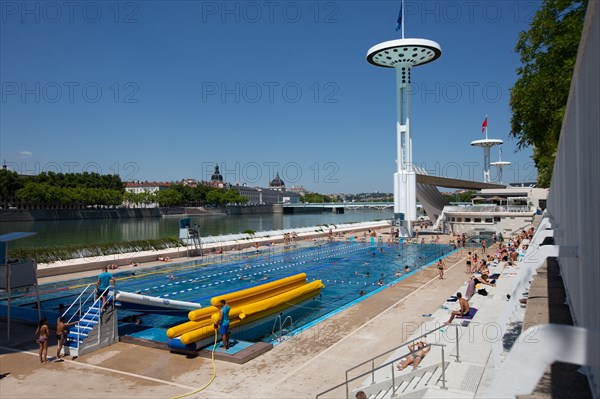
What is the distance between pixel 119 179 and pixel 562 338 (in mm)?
135218

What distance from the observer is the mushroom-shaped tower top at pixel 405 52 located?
49.0 m

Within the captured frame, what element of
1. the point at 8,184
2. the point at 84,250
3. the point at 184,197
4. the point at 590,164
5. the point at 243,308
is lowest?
the point at 243,308

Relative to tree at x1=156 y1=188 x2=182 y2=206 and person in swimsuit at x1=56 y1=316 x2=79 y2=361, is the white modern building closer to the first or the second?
person in swimsuit at x1=56 y1=316 x2=79 y2=361

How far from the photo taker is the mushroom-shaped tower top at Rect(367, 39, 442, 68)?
161 feet

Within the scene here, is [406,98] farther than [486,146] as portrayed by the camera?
No

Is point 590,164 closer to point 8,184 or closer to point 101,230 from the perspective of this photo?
point 101,230

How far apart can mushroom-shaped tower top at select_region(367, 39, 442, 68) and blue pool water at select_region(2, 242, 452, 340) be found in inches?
906

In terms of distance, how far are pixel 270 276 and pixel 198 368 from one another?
15421 millimetres

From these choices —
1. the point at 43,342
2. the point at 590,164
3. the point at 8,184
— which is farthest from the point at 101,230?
the point at 590,164

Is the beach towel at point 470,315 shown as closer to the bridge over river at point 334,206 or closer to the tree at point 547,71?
the tree at point 547,71

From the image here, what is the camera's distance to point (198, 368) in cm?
1066

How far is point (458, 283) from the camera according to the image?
2156 centimetres

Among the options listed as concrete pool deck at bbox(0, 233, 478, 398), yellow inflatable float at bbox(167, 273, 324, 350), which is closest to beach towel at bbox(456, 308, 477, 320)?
concrete pool deck at bbox(0, 233, 478, 398)

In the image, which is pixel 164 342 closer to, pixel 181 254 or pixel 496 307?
pixel 496 307
